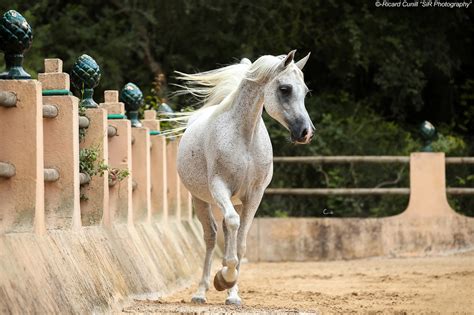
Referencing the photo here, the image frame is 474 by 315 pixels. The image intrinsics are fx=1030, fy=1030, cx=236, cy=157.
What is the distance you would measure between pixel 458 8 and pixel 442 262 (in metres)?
7.20

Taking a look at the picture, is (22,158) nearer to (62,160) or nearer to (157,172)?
(62,160)

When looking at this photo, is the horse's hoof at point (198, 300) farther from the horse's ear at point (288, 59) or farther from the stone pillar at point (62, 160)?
the horse's ear at point (288, 59)

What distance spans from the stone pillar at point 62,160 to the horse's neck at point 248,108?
112 centimetres

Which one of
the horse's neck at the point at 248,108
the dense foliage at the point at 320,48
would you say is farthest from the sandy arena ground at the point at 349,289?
the dense foliage at the point at 320,48

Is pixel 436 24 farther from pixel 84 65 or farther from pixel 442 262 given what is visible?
pixel 84 65

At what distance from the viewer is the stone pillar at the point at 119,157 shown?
26.3 ft

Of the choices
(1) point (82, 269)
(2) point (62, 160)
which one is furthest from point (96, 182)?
(1) point (82, 269)

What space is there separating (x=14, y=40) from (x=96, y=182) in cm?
191

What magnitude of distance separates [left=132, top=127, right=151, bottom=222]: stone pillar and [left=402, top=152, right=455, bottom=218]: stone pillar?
197 inches

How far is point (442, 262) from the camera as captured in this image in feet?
38.6

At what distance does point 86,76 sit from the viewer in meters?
7.44

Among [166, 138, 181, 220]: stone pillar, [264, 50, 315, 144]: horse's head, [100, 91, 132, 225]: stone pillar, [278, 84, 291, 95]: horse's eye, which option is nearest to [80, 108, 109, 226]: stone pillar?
[100, 91, 132, 225]: stone pillar

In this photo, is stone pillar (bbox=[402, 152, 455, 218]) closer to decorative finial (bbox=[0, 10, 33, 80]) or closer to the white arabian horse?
the white arabian horse

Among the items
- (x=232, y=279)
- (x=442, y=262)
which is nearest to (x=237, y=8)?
(x=442, y=262)
